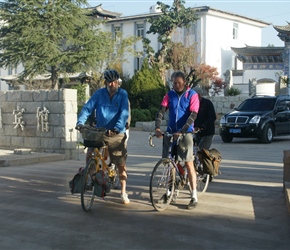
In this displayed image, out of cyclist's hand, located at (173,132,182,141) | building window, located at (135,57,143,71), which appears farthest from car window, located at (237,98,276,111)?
building window, located at (135,57,143,71)

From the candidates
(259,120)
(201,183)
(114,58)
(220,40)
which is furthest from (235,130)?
(220,40)

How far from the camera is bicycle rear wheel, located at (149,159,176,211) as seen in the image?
6.84 meters

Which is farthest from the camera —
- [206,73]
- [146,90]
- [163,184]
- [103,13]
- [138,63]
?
[103,13]

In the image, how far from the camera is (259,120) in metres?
18.8

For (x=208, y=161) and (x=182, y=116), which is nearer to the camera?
(x=182, y=116)

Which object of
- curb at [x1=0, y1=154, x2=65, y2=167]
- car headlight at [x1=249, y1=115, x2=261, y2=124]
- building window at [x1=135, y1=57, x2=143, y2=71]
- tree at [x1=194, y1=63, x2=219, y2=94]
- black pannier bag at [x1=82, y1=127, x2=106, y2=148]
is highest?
building window at [x1=135, y1=57, x2=143, y2=71]

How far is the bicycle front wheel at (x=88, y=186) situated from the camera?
676 cm

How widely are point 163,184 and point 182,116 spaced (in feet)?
3.08

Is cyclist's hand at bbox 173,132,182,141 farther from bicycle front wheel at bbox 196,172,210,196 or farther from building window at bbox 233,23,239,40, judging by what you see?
building window at bbox 233,23,239,40

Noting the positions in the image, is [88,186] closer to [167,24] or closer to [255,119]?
[255,119]

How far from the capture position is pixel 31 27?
3275 centimetres

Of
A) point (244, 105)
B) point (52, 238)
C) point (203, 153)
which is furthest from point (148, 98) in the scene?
point (52, 238)

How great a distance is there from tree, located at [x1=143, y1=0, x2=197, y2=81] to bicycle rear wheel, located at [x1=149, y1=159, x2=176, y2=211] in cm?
3496

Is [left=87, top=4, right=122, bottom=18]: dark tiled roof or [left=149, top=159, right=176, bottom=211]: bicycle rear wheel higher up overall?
[left=87, top=4, right=122, bottom=18]: dark tiled roof
